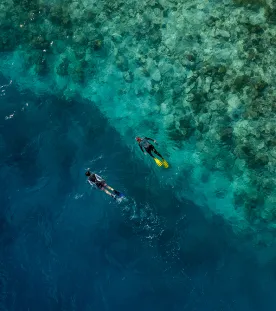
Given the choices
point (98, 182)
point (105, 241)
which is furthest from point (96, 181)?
point (105, 241)

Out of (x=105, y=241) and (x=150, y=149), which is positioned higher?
(x=150, y=149)

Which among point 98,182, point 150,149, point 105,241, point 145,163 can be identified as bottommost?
point 105,241

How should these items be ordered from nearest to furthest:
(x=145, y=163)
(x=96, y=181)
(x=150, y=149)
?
(x=96, y=181) → (x=150, y=149) → (x=145, y=163)

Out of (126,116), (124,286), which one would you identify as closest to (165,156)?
(126,116)

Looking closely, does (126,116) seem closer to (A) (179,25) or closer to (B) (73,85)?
(B) (73,85)

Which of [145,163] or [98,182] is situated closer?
[98,182]

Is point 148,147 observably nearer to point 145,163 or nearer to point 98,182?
point 145,163
